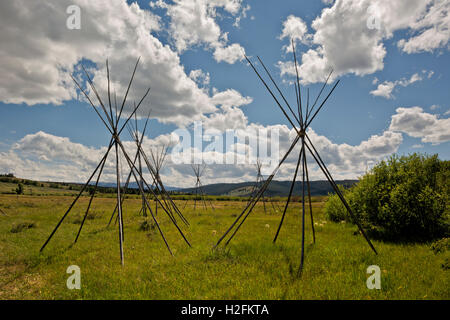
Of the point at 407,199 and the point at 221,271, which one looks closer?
the point at 221,271

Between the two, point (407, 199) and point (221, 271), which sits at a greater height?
point (407, 199)

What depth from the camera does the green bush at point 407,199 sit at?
8.17 m

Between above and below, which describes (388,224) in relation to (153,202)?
above

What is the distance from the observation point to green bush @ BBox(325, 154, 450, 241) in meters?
8.17

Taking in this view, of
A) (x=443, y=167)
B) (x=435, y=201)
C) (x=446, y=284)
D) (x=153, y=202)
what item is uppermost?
(x=443, y=167)

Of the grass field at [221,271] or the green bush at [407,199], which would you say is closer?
the grass field at [221,271]

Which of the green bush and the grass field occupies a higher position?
the green bush

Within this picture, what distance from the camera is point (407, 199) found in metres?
8.32

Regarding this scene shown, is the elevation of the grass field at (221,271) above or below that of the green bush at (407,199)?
below
